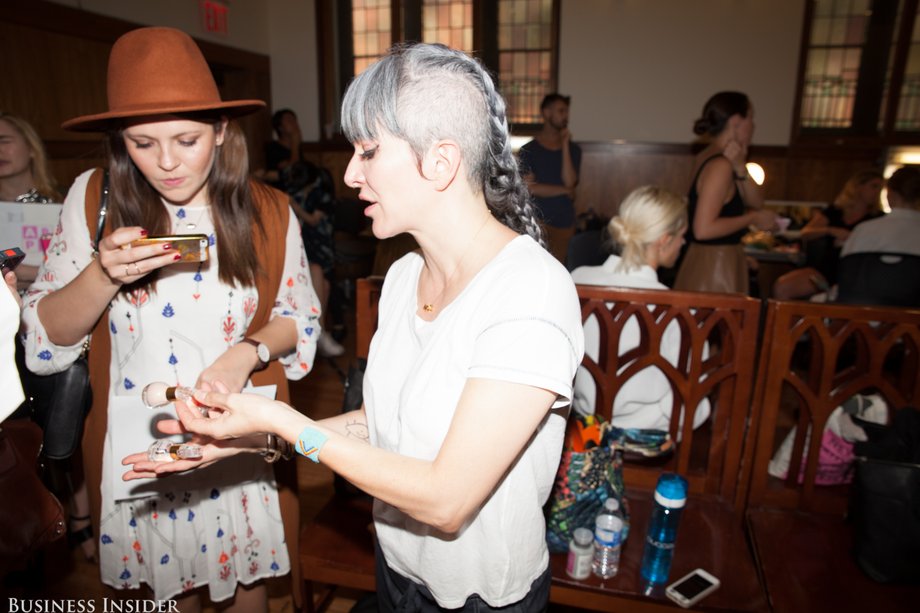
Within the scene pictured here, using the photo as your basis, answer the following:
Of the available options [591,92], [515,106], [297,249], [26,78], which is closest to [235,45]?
[26,78]

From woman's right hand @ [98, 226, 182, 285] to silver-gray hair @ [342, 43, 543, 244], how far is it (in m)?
0.54

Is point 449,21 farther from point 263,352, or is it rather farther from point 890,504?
point 890,504

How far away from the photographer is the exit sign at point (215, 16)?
6996mm

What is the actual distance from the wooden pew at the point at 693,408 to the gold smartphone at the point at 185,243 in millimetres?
1305

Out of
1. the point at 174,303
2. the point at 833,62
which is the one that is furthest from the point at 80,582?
the point at 833,62

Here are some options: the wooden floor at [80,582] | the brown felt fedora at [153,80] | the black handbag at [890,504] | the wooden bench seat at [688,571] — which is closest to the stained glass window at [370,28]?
the wooden floor at [80,582]

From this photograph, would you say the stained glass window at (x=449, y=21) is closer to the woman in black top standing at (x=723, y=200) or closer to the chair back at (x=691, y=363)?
the woman in black top standing at (x=723, y=200)

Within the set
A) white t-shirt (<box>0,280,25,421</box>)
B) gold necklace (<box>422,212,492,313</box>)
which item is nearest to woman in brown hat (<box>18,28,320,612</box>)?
gold necklace (<box>422,212,492,313</box>)

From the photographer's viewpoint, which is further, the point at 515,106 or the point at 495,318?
the point at 515,106

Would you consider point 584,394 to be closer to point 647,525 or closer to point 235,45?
point 647,525

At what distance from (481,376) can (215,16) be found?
806 cm

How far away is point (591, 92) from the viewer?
25.8ft

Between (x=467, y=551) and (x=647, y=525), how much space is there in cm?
116

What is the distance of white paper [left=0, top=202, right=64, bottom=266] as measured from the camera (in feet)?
6.81
